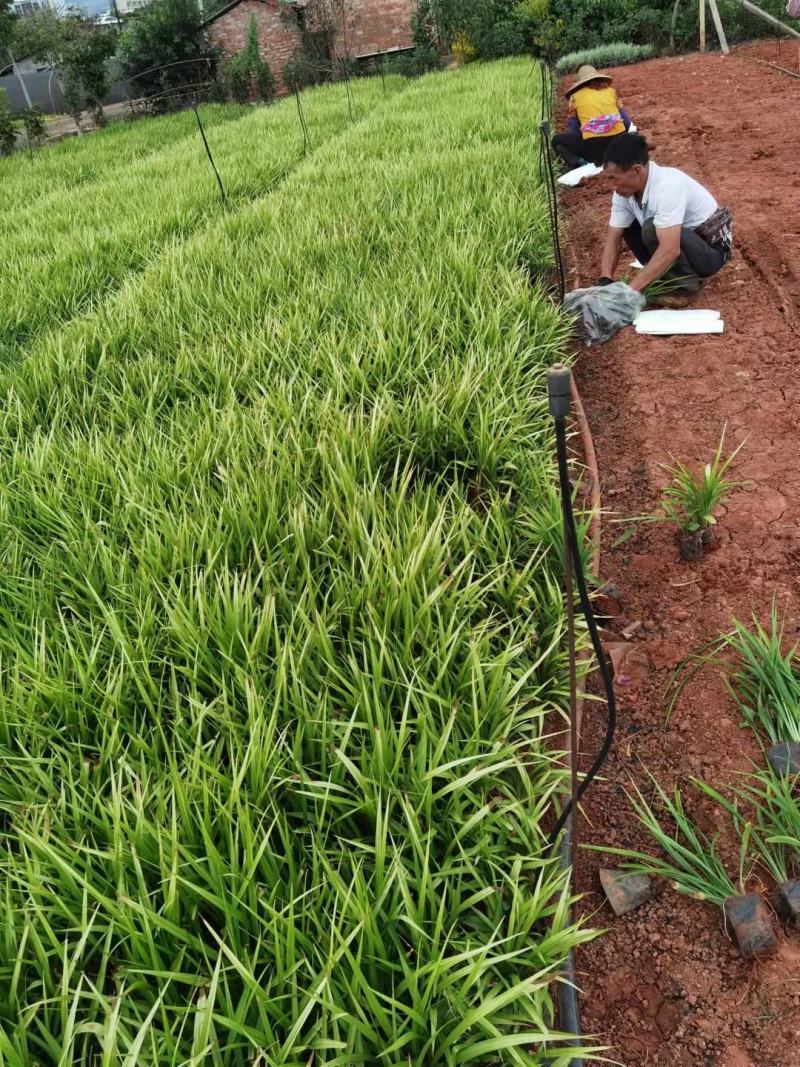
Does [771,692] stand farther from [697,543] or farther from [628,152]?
[628,152]

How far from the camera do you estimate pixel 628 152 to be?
3004 mm

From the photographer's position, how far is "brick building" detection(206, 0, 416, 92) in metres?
17.0

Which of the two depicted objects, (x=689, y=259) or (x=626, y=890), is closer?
(x=626, y=890)

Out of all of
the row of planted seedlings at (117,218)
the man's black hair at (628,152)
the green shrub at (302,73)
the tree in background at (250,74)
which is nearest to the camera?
the man's black hair at (628,152)

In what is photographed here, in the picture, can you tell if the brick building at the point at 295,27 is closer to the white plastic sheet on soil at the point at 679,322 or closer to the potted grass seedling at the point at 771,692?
the white plastic sheet on soil at the point at 679,322

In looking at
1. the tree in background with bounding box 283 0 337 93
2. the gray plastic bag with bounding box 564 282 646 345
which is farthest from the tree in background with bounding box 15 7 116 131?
the gray plastic bag with bounding box 564 282 646 345

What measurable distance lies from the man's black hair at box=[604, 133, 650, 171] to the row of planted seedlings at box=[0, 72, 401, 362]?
2.71m

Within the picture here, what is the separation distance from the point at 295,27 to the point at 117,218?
15683 millimetres

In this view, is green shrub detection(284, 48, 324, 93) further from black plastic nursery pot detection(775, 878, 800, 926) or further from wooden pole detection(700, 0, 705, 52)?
black plastic nursery pot detection(775, 878, 800, 926)

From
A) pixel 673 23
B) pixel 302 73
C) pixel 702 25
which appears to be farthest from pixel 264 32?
pixel 702 25

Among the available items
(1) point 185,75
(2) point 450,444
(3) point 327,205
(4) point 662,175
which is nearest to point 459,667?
(2) point 450,444

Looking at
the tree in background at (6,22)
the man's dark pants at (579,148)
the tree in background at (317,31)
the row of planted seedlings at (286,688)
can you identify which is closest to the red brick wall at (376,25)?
the tree in background at (317,31)

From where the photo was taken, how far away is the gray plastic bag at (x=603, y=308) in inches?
123

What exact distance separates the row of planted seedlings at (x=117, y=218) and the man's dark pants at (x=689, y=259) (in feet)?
9.48
